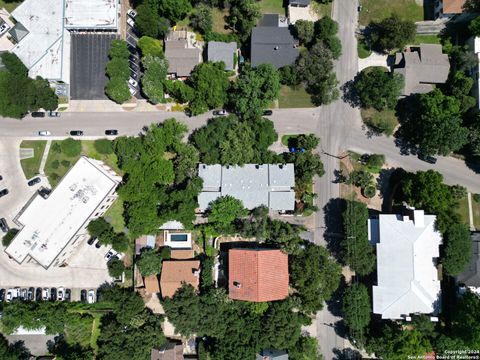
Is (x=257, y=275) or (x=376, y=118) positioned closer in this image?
(x=257, y=275)

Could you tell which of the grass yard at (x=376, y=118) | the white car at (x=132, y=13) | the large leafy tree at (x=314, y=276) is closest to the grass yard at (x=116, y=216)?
the large leafy tree at (x=314, y=276)

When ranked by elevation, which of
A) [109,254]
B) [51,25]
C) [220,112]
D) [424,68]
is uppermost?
[51,25]

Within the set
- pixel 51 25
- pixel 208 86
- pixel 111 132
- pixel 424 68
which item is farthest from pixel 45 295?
pixel 424 68

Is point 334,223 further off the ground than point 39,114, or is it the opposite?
point 39,114

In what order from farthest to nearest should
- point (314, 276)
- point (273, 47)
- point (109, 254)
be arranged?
1. point (109, 254)
2. point (273, 47)
3. point (314, 276)

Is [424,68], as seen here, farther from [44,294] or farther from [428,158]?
[44,294]

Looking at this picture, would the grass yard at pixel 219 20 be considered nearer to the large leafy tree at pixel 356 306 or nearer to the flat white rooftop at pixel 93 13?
the flat white rooftop at pixel 93 13

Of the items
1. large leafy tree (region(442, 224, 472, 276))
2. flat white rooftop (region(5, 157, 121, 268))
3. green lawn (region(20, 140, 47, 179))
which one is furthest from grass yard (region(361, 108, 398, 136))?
green lawn (region(20, 140, 47, 179))

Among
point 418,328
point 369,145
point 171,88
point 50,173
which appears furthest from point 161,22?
point 418,328
